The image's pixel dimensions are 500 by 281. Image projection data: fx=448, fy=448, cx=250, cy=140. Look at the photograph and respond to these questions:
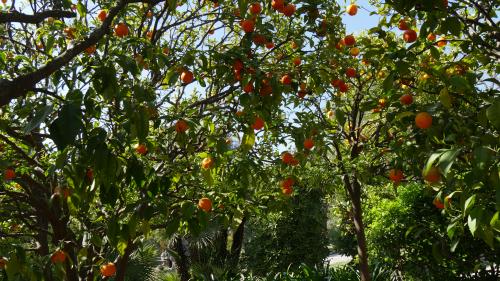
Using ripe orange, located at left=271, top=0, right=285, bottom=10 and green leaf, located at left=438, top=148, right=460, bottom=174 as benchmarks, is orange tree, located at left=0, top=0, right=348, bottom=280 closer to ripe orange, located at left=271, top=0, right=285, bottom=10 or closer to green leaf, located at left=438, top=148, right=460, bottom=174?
ripe orange, located at left=271, top=0, right=285, bottom=10

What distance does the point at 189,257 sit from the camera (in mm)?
12055

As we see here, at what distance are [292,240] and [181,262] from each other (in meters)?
2.97

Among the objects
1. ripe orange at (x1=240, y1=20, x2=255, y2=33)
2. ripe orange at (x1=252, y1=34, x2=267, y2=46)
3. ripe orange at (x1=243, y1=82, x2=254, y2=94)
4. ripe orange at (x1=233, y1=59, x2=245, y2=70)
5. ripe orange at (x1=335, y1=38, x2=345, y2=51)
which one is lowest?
ripe orange at (x1=243, y1=82, x2=254, y2=94)

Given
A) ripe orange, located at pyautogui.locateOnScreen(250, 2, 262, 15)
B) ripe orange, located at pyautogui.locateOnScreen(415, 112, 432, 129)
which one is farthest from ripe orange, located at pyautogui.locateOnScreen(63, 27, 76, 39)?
ripe orange, located at pyautogui.locateOnScreen(415, 112, 432, 129)

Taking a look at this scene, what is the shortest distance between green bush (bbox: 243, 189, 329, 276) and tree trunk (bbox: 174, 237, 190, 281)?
1.59 m

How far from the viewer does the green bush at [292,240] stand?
33.7 ft

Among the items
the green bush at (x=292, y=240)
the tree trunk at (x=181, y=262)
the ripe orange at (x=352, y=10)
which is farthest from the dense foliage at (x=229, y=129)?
the tree trunk at (x=181, y=262)

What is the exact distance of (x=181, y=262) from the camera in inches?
445

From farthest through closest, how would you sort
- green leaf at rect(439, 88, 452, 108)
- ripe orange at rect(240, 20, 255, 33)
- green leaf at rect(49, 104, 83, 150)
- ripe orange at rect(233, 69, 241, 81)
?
1. ripe orange at rect(240, 20, 255, 33)
2. ripe orange at rect(233, 69, 241, 81)
3. green leaf at rect(439, 88, 452, 108)
4. green leaf at rect(49, 104, 83, 150)

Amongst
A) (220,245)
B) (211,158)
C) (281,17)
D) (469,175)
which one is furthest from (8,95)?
(220,245)

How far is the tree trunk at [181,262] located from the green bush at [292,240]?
1.59 meters

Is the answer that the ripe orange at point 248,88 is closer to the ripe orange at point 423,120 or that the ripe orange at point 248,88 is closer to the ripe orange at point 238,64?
the ripe orange at point 238,64

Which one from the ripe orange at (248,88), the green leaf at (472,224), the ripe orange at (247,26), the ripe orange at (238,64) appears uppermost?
the ripe orange at (247,26)

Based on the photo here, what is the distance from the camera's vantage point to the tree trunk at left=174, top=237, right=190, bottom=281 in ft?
36.1
